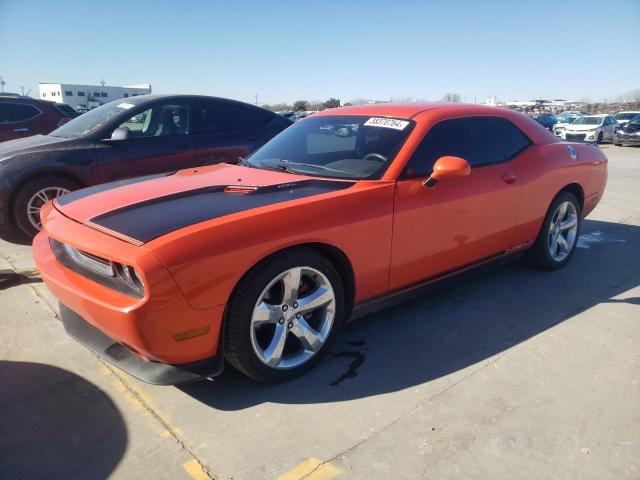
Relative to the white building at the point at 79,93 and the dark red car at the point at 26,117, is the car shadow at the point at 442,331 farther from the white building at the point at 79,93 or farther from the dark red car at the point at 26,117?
the white building at the point at 79,93

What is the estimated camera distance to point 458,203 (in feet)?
10.7

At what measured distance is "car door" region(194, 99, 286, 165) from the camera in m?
5.76

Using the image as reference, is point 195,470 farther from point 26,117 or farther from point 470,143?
point 26,117

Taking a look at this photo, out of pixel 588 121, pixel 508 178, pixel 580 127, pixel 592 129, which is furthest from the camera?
pixel 588 121

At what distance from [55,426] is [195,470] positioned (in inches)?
31.1

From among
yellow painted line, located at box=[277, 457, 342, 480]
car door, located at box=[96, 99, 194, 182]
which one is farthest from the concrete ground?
car door, located at box=[96, 99, 194, 182]

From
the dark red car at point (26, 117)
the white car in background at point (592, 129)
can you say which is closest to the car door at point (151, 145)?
the dark red car at point (26, 117)

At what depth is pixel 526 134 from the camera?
160 inches

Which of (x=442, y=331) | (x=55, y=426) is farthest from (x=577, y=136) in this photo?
(x=55, y=426)

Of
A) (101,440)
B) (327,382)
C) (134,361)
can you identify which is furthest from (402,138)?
(101,440)

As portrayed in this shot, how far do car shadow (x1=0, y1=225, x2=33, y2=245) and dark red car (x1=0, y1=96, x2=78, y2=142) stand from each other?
364 cm

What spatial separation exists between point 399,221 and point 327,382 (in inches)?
40.7

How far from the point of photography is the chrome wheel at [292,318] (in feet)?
8.23

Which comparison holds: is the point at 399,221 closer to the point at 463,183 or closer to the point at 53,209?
the point at 463,183
